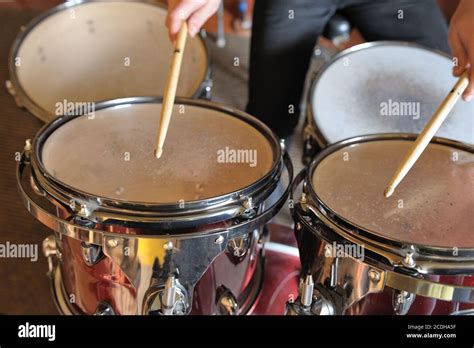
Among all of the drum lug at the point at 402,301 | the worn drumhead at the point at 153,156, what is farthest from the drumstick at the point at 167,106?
the drum lug at the point at 402,301

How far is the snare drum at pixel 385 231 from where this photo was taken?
30.3 inches

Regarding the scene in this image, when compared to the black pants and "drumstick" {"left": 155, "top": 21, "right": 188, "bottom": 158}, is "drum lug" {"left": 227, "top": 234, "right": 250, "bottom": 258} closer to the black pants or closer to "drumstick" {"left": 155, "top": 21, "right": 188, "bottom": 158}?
"drumstick" {"left": 155, "top": 21, "right": 188, "bottom": 158}

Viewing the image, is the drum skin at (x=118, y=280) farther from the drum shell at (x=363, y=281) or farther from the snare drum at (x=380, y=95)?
the snare drum at (x=380, y=95)

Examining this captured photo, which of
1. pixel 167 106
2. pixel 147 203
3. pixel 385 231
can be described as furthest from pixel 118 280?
pixel 385 231

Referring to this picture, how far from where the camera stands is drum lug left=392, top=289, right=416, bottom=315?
2.60 ft

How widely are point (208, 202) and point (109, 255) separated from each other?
0.14 meters

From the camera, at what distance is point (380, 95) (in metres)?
1.19

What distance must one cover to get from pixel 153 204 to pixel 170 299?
0.12 meters

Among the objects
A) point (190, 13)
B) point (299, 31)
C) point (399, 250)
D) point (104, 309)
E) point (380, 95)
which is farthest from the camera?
point (299, 31)

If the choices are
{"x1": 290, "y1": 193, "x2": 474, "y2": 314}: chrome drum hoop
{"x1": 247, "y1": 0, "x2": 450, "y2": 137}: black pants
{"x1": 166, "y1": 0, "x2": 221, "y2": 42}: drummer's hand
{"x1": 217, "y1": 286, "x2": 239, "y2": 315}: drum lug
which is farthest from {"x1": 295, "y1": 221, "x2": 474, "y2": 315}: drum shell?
{"x1": 247, "y1": 0, "x2": 450, "y2": 137}: black pants

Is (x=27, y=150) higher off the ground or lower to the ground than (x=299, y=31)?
lower

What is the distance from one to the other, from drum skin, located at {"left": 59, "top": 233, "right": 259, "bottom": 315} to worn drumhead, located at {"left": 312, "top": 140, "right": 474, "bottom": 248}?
0.44ft

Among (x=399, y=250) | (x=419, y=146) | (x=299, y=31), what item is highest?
(x=299, y=31)

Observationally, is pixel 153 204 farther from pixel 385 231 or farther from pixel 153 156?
pixel 385 231
